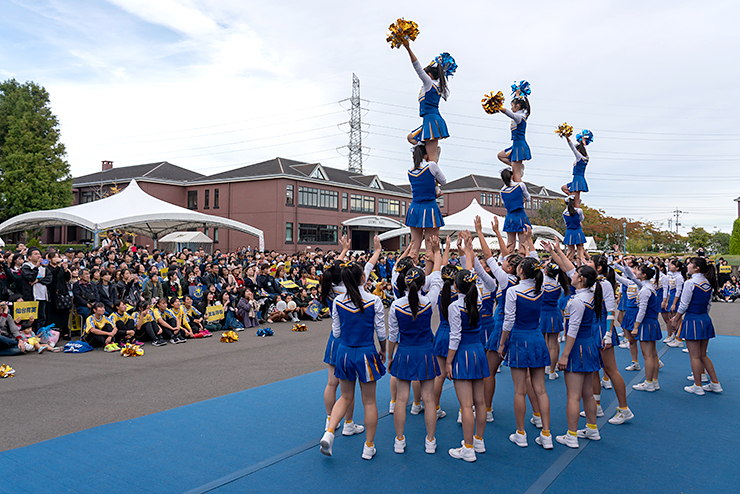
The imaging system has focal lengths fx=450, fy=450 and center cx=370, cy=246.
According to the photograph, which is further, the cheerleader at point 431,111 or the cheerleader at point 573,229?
the cheerleader at point 573,229

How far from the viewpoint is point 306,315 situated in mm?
12227

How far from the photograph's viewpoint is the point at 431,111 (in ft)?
18.7

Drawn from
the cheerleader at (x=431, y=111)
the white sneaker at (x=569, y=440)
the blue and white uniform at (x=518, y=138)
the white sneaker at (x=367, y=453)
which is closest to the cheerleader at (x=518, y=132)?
the blue and white uniform at (x=518, y=138)

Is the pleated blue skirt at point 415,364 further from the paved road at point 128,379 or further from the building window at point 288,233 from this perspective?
the building window at point 288,233

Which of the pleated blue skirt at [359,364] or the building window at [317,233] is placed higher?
the building window at [317,233]

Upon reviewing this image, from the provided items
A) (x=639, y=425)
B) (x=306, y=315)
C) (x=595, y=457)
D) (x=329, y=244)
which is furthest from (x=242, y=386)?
(x=329, y=244)

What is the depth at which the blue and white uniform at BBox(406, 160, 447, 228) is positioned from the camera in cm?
561

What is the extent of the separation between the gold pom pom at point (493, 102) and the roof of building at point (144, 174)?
32417mm

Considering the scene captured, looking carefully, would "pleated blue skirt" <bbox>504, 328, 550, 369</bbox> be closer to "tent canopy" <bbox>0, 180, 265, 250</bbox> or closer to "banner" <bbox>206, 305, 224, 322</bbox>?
"banner" <bbox>206, 305, 224, 322</bbox>

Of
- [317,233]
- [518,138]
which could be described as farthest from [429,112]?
[317,233]

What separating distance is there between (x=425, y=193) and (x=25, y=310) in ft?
24.2

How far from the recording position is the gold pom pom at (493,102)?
21.4ft

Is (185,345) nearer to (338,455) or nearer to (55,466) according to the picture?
(55,466)

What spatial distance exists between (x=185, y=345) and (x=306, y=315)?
4.08m
